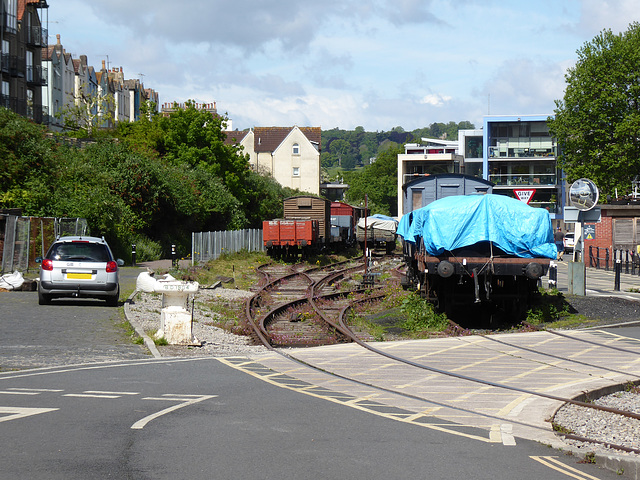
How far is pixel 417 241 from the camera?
742 inches

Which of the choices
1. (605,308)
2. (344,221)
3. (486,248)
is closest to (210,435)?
(486,248)

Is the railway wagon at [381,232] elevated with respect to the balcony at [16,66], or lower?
lower

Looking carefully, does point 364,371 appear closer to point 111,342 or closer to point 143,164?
point 111,342

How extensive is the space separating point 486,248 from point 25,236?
1757cm

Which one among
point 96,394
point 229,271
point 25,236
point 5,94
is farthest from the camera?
point 5,94

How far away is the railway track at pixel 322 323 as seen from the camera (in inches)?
384

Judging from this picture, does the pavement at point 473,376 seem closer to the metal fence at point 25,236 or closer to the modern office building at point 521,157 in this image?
the metal fence at point 25,236

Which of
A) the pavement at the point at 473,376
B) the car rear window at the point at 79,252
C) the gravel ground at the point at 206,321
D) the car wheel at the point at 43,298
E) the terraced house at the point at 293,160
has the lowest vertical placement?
the gravel ground at the point at 206,321

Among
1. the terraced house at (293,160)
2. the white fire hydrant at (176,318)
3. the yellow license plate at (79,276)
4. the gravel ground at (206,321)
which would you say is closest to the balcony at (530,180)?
the terraced house at (293,160)

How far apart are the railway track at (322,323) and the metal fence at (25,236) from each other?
26.9 feet

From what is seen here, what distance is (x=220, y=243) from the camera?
41.6 metres

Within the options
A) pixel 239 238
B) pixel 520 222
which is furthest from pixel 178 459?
pixel 239 238

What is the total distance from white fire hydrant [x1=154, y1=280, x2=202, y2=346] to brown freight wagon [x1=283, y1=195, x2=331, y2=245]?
31.4 meters

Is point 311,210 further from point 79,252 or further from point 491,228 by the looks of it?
point 491,228
